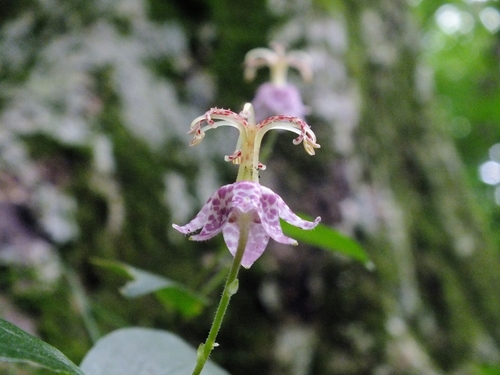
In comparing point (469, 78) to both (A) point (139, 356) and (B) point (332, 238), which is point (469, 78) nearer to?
(B) point (332, 238)

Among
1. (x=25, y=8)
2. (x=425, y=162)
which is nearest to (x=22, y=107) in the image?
(x=25, y=8)

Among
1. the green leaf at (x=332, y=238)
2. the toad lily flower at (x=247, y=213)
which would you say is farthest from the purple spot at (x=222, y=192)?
the green leaf at (x=332, y=238)

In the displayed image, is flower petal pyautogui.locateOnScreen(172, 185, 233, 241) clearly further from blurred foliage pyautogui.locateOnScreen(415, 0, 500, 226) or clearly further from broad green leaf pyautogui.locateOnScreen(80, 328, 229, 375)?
blurred foliage pyautogui.locateOnScreen(415, 0, 500, 226)

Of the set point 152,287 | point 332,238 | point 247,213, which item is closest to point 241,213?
point 247,213

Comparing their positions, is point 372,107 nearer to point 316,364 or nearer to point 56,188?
point 316,364

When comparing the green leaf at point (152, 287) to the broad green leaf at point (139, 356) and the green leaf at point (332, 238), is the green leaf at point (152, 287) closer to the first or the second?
the broad green leaf at point (139, 356)

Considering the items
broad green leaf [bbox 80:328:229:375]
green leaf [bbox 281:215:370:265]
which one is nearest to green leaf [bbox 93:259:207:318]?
broad green leaf [bbox 80:328:229:375]

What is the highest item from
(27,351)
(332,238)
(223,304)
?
(332,238)
